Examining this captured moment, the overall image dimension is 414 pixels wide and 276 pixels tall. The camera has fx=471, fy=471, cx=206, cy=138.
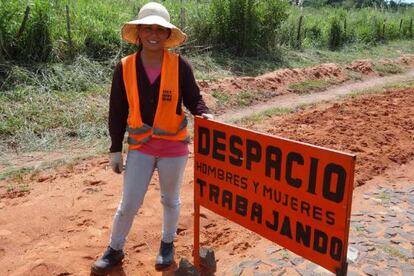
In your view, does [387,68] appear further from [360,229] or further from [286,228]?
[286,228]

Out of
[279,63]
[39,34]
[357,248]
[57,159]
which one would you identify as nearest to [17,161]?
[57,159]

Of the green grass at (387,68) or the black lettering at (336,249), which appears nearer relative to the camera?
the black lettering at (336,249)

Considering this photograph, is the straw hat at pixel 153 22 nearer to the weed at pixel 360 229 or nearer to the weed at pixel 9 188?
the weed at pixel 360 229

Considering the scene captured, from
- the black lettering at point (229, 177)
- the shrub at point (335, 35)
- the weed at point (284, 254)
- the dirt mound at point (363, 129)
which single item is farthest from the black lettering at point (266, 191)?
the shrub at point (335, 35)

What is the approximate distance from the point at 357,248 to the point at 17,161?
12.9 ft

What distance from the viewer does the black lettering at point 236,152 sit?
2693mm

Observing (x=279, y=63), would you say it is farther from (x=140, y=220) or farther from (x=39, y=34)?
(x=140, y=220)

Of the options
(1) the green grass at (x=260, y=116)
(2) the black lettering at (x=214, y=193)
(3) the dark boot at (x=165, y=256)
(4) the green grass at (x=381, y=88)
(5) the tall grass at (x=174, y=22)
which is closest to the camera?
(2) the black lettering at (x=214, y=193)

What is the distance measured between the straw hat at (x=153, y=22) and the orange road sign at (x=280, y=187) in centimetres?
57

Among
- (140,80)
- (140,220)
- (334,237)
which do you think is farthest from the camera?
(140,220)

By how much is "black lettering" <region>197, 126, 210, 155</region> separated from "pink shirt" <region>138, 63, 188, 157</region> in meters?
0.14

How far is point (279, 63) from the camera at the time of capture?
12.5 metres

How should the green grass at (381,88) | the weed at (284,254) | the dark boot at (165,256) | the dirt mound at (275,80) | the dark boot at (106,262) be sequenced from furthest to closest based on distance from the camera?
1. the green grass at (381,88)
2. the dirt mound at (275,80)
3. the weed at (284,254)
4. the dark boot at (165,256)
5. the dark boot at (106,262)

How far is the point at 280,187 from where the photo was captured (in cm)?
255
